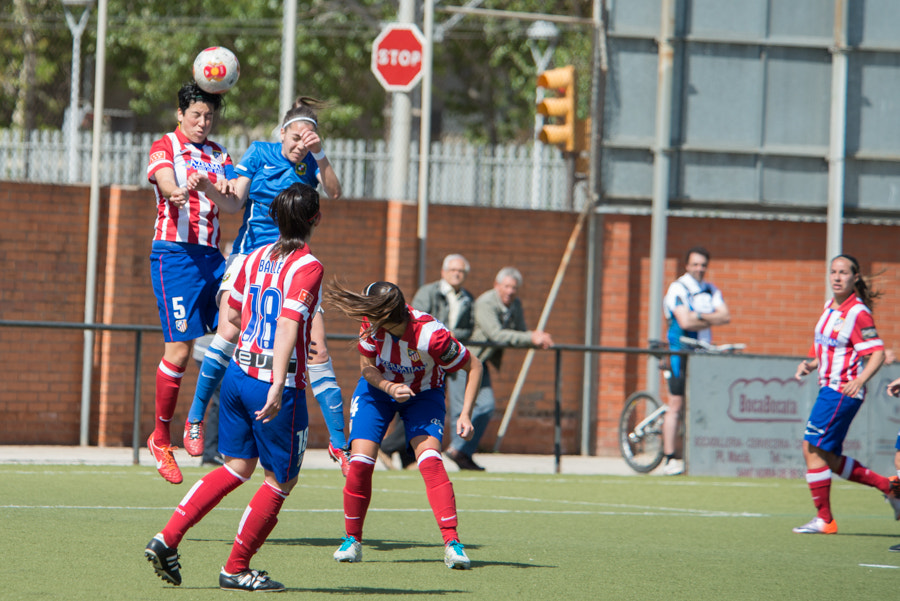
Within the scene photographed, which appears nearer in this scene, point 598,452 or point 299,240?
point 299,240

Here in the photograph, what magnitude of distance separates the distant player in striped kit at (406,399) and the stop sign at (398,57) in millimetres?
8436

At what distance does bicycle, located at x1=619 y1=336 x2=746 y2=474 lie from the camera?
13648mm

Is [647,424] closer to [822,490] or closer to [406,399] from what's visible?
[822,490]

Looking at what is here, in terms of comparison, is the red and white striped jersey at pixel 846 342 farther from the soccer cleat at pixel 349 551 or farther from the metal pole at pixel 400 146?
the metal pole at pixel 400 146

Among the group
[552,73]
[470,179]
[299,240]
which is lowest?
[299,240]

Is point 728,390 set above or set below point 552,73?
below

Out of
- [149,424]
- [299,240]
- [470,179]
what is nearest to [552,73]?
[470,179]

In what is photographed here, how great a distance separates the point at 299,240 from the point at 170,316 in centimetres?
212

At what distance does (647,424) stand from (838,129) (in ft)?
17.1

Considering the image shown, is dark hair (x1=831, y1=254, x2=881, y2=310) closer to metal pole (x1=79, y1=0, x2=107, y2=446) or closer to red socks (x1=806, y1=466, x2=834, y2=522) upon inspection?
red socks (x1=806, y1=466, x2=834, y2=522)

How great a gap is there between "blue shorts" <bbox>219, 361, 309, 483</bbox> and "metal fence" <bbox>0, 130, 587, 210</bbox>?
967 centimetres

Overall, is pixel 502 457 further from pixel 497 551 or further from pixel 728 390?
pixel 497 551

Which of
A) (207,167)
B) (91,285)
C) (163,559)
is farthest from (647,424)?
(163,559)

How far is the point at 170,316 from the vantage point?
776cm
